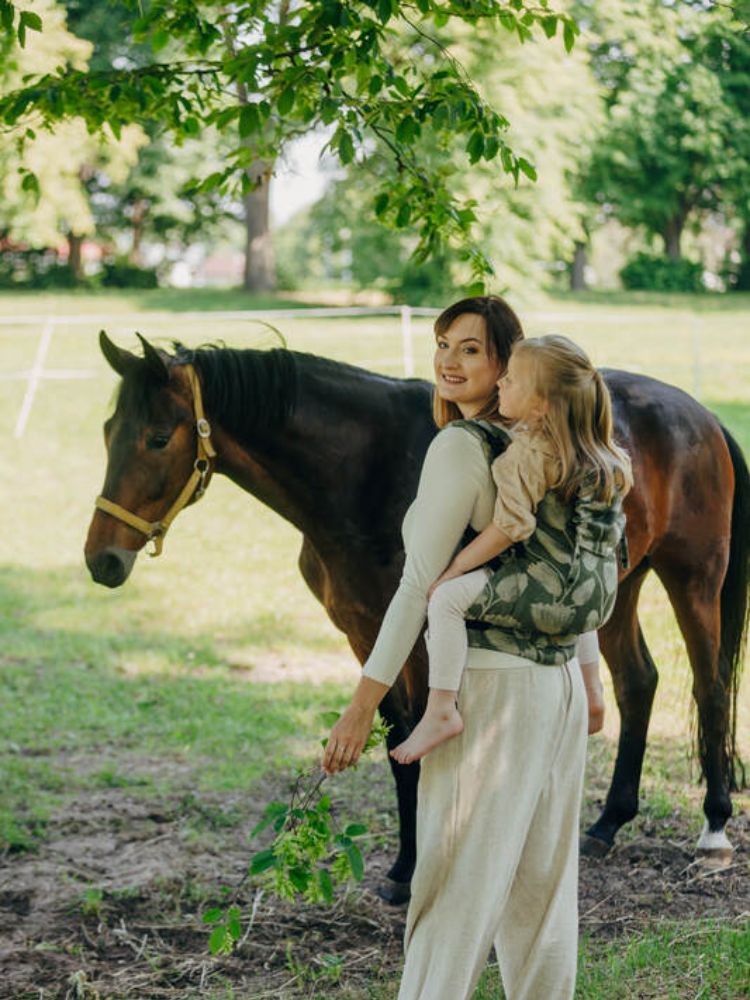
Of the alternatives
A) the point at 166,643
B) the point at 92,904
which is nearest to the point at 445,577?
Result: the point at 92,904

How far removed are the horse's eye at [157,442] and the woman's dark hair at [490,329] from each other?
3.53 ft

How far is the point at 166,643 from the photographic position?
7.66m

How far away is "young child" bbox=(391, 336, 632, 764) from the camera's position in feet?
7.57

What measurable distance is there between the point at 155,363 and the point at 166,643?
4.58 metres

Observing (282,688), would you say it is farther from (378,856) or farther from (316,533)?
(316,533)

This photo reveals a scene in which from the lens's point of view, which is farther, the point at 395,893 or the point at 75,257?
the point at 75,257

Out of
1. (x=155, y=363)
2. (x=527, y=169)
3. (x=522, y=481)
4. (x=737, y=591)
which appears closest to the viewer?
(x=522, y=481)

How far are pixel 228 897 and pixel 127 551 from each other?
1406mm

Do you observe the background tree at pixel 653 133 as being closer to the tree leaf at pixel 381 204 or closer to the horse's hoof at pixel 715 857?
the tree leaf at pixel 381 204

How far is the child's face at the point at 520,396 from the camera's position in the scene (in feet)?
7.64

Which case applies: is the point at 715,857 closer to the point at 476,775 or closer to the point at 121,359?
the point at 476,775

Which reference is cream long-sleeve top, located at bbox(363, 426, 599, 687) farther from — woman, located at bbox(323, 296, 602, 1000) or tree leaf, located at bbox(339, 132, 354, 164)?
tree leaf, located at bbox(339, 132, 354, 164)

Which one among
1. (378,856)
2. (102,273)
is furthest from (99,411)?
(102,273)

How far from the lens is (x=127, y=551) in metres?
3.47
